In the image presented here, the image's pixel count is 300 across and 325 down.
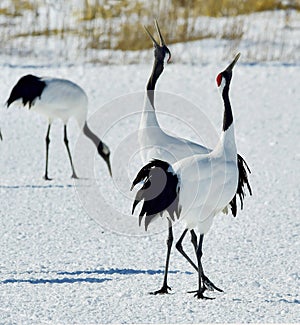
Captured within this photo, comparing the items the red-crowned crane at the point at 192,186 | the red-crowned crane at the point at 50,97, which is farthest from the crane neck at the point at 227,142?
the red-crowned crane at the point at 50,97

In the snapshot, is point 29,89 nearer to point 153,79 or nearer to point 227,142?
point 153,79

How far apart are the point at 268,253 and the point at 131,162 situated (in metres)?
3.67

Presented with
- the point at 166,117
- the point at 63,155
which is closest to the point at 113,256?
the point at 63,155

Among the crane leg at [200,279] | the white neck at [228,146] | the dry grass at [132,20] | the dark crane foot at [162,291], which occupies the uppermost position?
the dry grass at [132,20]

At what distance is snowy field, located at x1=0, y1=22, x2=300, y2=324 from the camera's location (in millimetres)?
4656

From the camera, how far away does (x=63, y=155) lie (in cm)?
996

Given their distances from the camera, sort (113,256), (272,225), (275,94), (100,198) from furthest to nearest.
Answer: (275,94)
(100,198)
(272,225)
(113,256)

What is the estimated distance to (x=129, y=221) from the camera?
7070mm

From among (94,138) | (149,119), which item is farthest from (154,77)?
(94,138)

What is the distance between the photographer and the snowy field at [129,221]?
4656mm

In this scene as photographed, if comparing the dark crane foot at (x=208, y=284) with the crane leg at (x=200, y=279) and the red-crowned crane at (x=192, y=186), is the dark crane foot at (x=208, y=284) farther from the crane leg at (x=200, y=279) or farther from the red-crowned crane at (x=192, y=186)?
the red-crowned crane at (x=192, y=186)

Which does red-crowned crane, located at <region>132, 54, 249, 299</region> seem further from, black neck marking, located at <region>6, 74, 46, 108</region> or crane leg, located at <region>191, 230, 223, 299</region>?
black neck marking, located at <region>6, 74, 46, 108</region>

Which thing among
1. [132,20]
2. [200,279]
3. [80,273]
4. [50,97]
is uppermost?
[132,20]

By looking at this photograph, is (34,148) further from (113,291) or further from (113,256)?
(113,291)
